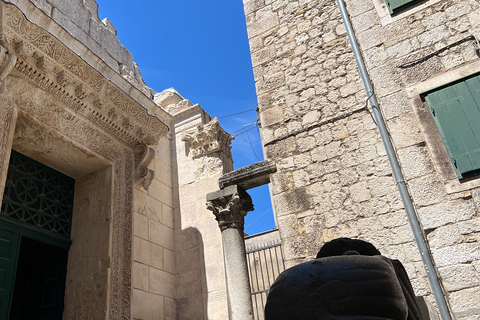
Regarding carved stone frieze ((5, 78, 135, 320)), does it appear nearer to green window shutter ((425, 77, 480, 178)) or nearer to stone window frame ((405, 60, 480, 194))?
stone window frame ((405, 60, 480, 194))

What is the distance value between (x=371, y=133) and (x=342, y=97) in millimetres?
620

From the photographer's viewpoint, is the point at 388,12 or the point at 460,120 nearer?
the point at 460,120

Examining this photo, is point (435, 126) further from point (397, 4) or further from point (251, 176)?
point (251, 176)

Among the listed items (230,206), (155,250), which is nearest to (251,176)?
(230,206)

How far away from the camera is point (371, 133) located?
4168mm

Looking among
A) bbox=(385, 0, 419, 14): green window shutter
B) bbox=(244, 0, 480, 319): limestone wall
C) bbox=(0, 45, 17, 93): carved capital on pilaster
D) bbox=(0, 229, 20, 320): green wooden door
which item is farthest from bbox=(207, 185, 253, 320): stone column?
bbox=(385, 0, 419, 14): green window shutter

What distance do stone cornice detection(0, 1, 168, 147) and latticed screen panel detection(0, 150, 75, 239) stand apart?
3.54 feet

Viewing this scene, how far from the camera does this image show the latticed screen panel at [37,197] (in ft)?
16.1

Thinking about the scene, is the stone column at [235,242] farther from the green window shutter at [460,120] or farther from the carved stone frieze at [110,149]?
the green window shutter at [460,120]

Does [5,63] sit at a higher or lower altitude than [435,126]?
higher

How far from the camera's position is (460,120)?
11.9 feet

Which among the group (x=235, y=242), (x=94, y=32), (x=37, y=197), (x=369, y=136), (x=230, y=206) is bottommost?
(x=235, y=242)

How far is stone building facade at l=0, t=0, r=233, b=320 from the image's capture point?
4.56 metres

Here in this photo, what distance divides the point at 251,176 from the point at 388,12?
2.63 metres
